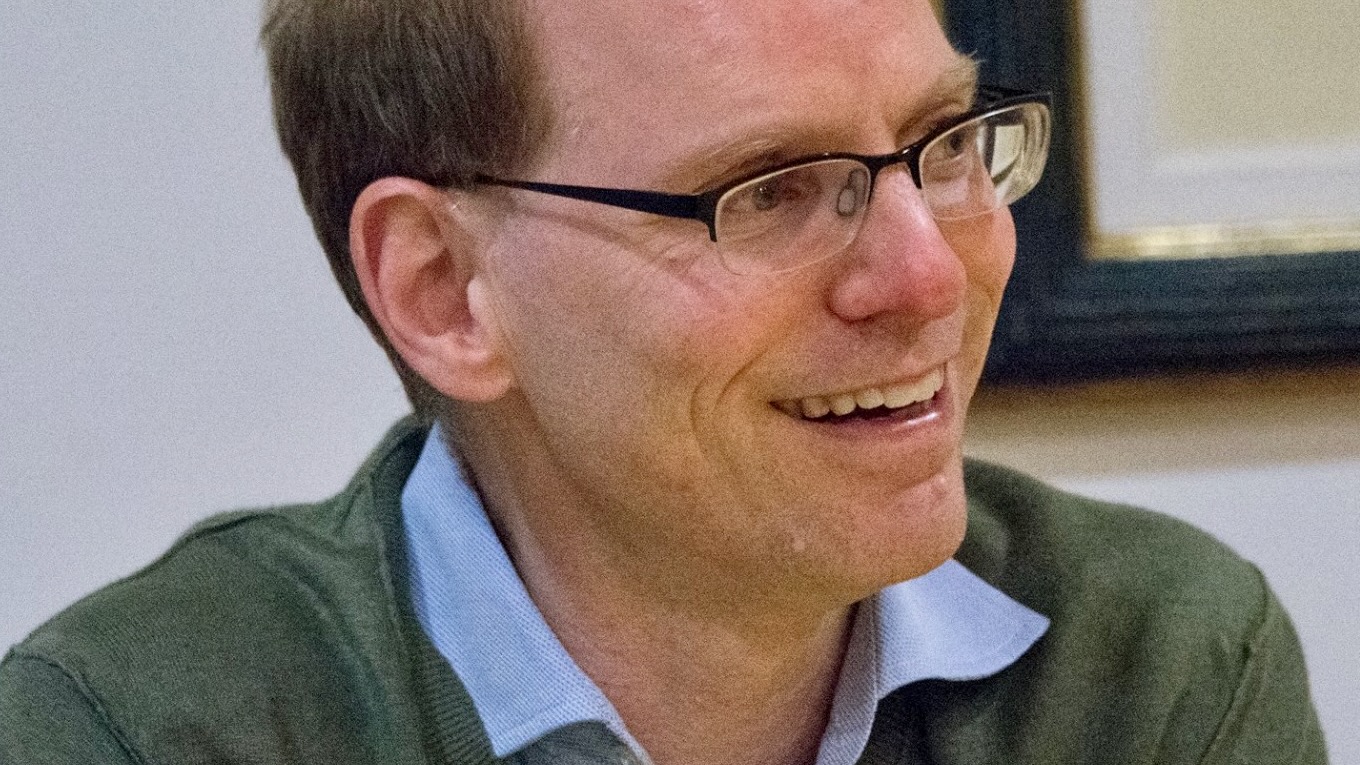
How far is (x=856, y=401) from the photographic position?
0.89 m

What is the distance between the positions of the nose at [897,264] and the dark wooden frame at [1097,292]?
54 centimetres

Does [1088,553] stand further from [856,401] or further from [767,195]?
[767,195]

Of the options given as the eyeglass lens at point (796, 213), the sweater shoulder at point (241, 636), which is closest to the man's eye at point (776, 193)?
the eyeglass lens at point (796, 213)

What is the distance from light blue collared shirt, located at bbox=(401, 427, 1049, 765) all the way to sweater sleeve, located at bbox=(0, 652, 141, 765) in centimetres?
24

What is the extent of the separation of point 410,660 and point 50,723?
0.83 feet

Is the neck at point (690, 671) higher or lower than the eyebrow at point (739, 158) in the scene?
lower

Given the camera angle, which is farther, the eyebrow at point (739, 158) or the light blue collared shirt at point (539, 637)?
the light blue collared shirt at point (539, 637)

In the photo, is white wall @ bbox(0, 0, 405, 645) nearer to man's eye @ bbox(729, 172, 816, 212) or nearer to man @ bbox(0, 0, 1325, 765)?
man @ bbox(0, 0, 1325, 765)

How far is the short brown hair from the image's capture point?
2.99ft

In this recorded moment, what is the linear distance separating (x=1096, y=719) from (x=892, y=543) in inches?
11.5

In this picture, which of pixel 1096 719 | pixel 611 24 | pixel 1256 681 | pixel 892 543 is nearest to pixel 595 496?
pixel 892 543

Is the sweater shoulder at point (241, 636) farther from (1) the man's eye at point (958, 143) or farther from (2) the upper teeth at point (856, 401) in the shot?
(1) the man's eye at point (958, 143)

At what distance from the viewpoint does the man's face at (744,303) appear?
0.83 m

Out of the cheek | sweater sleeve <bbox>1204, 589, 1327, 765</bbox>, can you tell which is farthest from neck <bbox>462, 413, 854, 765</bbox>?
sweater sleeve <bbox>1204, 589, 1327, 765</bbox>
